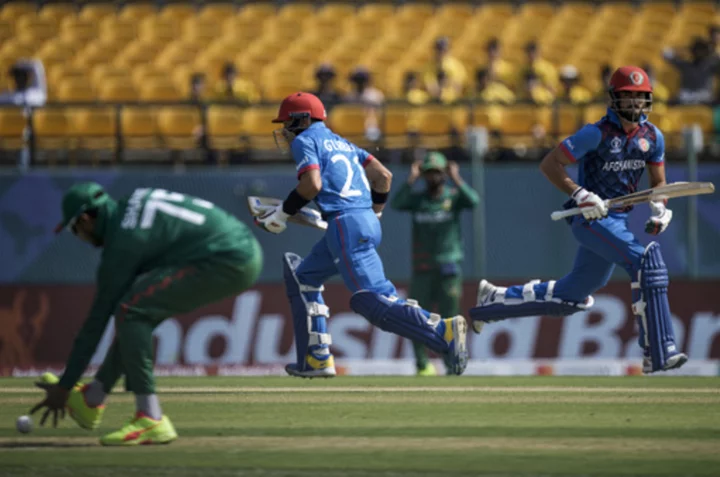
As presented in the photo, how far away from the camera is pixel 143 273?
8047 mm

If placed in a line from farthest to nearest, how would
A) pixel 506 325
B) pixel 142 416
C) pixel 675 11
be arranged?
pixel 675 11, pixel 506 325, pixel 142 416

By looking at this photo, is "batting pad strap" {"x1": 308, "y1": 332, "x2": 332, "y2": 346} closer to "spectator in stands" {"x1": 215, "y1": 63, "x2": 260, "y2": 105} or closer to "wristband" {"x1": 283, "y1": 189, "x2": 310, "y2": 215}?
"wristband" {"x1": 283, "y1": 189, "x2": 310, "y2": 215}

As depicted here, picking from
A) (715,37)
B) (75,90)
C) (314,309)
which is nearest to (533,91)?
(715,37)

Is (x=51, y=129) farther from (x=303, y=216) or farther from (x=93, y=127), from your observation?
(x=303, y=216)

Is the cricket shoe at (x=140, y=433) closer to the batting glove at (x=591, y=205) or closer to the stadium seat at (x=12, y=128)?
the batting glove at (x=591, y=205)

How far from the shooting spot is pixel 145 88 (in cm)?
1970

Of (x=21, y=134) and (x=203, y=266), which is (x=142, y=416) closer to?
(x=203, y=266)

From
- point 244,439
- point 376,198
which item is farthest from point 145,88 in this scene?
point 244,439

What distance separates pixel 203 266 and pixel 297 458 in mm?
1201

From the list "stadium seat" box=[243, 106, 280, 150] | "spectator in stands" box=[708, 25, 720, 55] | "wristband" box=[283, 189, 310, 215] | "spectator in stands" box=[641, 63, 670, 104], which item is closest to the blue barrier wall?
"stadium seat" box=[243, 106, 280, 150]

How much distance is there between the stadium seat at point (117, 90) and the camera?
19578 millimetres

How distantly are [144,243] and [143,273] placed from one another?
1.02 feet

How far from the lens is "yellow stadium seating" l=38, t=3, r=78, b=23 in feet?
71.2

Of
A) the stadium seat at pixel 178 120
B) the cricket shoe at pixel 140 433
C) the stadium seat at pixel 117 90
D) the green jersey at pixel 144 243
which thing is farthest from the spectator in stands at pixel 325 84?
the cricket shoe at pixel 140 433
